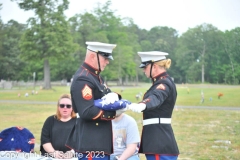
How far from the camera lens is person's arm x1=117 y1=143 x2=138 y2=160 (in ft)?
12.3

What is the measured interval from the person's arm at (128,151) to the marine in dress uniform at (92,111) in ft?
3.56

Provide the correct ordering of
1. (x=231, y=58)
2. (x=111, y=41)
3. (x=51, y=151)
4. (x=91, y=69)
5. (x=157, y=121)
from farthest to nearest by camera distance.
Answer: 1. (x=111, y=41)
2. (x=231, y=58)
3. (x=51, y=151)
4. (x=157, y=121)
5. (x=91, y=69)

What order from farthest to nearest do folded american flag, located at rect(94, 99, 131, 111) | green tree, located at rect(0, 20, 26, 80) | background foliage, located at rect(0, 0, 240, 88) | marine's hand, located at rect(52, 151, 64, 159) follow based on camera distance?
green tree, located at rect(0, 20, 26, 80) < background foliage, located at rect(0, 0, 240, 88) < marine's hand, located at rect(52, 151, 64, 159) < folded american flag, located at rect(94, 99, 131, 111)

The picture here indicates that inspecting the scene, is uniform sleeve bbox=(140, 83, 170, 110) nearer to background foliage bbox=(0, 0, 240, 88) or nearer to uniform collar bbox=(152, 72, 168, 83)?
uniform collar bbox=(152, 72, 168, 83)

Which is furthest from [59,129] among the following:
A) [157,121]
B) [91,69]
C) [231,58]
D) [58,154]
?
[231,58]

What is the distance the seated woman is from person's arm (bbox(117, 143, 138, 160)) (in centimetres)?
70

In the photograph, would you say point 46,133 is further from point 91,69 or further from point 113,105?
point 113,105

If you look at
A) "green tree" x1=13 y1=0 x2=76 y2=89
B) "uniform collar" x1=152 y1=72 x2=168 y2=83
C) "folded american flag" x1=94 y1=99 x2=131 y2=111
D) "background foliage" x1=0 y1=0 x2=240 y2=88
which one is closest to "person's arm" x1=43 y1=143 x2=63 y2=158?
"uniform collar" x1=152 y1=72 x2=168 y2=83

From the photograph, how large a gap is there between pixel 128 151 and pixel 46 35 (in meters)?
29.9

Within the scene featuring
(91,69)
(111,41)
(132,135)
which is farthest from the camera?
(111,41)

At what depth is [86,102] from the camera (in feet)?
8.33

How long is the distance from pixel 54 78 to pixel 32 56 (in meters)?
12.9

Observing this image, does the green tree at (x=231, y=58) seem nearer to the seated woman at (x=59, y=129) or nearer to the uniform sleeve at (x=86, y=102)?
the seated woman at (x=59, y=129)

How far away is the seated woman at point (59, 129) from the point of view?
4.20m
